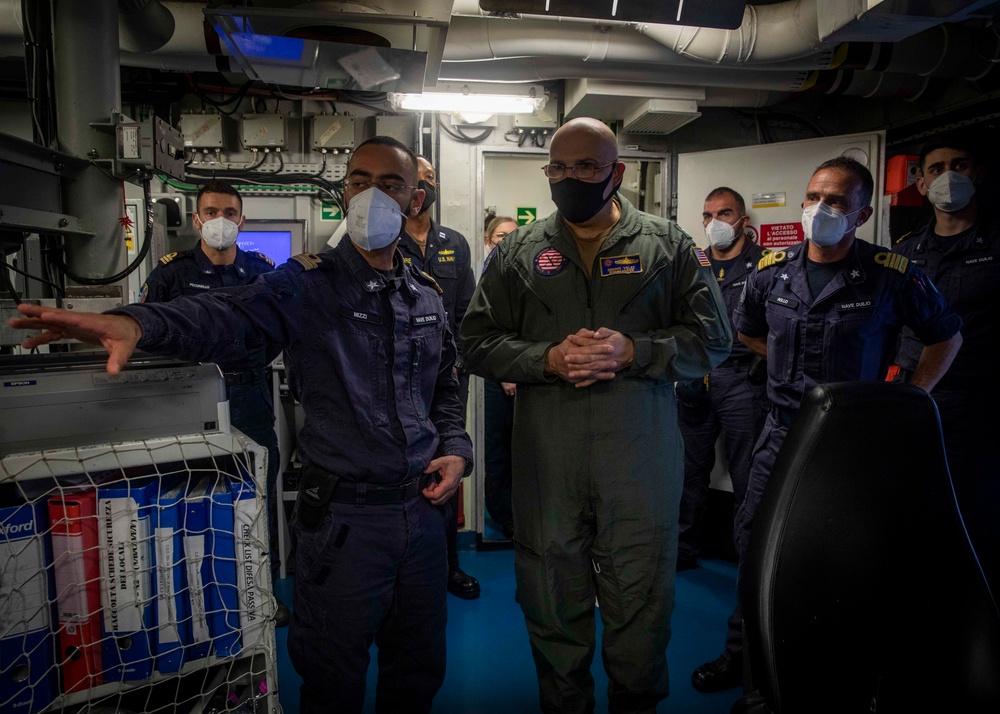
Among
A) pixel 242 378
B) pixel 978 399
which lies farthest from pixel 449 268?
pixel 978 399

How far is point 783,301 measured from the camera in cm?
218

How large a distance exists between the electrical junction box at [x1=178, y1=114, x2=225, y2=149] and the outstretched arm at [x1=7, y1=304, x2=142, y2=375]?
10.2 ft

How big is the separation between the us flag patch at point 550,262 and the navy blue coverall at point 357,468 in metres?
0.41

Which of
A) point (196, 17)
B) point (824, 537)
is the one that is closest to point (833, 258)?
point (824, 537)

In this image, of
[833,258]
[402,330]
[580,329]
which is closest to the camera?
[402,330]

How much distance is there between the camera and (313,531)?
1.51 meters

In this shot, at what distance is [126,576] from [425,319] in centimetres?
90

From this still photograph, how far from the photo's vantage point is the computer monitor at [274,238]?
3691 millimetres

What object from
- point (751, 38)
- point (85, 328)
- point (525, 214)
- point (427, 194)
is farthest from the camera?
point (525, 214)

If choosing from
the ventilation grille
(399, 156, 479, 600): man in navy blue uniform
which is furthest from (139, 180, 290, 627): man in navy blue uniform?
the ventilation grille

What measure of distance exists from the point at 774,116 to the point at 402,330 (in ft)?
11.8

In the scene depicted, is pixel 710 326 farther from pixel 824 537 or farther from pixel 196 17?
pixel 196 17

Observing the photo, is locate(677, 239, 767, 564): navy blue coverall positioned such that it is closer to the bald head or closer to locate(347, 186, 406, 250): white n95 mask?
the bald head

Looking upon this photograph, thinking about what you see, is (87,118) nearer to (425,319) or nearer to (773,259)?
(425,319)
